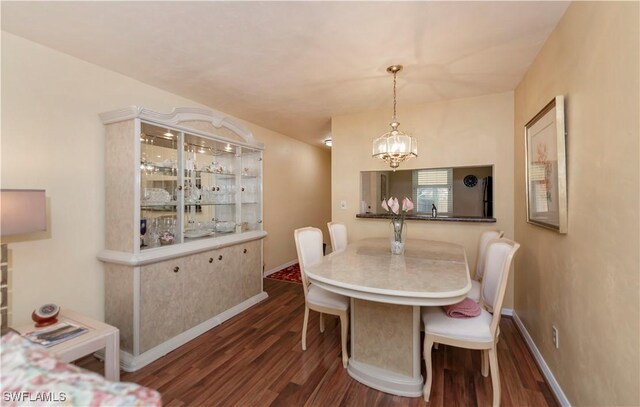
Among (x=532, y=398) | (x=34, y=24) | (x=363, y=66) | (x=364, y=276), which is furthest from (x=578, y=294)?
(x=34, y=24)

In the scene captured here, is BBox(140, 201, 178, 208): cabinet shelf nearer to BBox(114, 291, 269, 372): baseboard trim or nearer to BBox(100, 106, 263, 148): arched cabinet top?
BBox(100, 106, 263, 148): arched cabinet top

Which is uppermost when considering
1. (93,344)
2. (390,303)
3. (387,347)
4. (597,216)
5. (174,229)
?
(597,216)

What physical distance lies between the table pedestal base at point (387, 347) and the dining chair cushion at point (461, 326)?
0.10 m

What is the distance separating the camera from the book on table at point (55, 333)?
4.98 ft

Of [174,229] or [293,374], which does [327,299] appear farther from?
[174,229]

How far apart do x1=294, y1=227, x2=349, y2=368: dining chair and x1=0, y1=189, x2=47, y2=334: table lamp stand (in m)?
1.67

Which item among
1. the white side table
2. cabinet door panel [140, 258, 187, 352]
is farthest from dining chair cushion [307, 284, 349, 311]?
the white side table

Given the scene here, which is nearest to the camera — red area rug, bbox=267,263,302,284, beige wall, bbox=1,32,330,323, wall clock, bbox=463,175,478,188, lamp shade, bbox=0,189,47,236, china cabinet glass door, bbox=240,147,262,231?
lamp shade, bbox=0,189,47,236

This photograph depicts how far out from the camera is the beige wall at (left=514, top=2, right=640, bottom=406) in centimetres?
110

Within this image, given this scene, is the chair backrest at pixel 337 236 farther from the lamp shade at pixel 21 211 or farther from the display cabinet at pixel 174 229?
the lamp shade at pixel 21 211

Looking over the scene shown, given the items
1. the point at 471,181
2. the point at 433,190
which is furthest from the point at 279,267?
the point at 471,181

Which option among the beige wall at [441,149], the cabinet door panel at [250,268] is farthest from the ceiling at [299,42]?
the cabinet door panel at [250,268]

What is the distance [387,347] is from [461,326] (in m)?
0.50

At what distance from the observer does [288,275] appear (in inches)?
173
